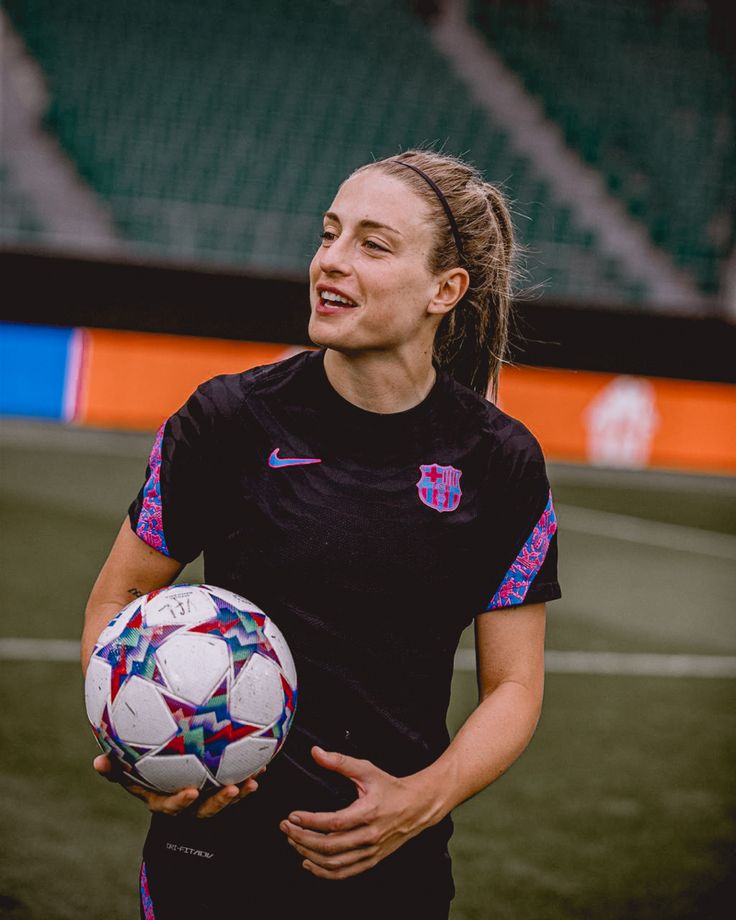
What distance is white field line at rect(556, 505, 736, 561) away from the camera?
9.44m

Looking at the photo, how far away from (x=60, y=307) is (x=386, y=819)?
1024 centimetres

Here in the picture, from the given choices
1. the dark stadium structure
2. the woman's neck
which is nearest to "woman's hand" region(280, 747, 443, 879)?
the woman's neck

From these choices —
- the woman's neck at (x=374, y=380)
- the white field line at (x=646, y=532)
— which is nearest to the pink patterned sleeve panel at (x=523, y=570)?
the woman's neck at (x=374, y=380)

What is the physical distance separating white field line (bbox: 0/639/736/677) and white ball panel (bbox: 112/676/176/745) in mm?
3703

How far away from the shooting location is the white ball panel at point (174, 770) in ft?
6.06

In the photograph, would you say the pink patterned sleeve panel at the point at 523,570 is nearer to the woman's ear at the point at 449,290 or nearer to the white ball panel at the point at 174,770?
the woman's ear at the point at 449,290

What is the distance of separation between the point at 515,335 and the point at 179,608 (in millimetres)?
1083

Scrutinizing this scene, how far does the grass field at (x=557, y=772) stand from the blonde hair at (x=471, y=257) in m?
2.03

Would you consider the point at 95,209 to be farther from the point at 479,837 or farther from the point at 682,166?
the point at 479,837

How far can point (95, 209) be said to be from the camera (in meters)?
13.6

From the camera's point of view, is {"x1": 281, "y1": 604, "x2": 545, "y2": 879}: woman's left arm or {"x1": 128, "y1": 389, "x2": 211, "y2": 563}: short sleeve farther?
{"x1": 128, "y1": 389, "x2": 211, "y2": 563}: short sleeve

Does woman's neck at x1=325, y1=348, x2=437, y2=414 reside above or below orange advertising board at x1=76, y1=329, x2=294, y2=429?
above

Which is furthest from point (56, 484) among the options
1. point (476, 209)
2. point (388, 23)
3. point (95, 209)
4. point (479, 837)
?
point (388, 23)

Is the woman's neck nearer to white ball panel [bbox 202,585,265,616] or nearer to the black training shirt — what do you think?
the black training shirt
